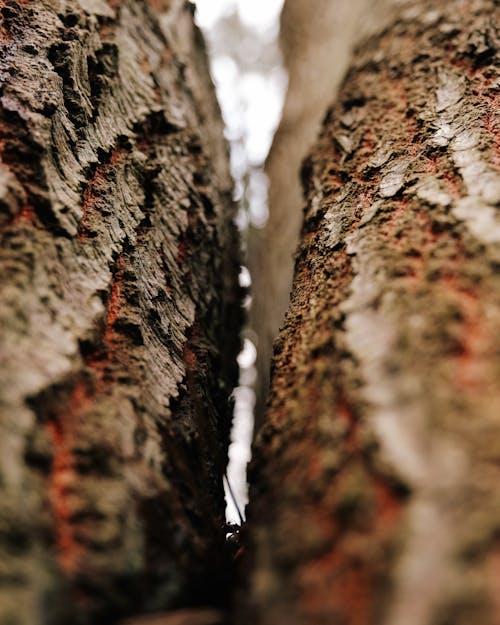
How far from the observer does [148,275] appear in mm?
1018

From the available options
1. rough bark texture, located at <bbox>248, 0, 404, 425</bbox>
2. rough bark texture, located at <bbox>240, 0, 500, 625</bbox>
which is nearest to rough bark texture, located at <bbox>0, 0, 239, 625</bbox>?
rough bark texture, located at <bbox>240, 0, 500, 625</bbox>

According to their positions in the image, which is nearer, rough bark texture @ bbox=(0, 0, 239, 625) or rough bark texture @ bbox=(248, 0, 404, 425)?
rough bark texture @ bbox=(0, 0, 239, 625)

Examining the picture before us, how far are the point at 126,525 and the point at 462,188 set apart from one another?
776 millimetres

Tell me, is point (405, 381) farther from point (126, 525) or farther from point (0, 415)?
point (0, 415)

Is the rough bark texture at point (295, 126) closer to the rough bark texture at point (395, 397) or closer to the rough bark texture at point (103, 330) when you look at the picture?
the rough bark texture at point (103, 330)

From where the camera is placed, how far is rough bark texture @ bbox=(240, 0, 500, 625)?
522 millimetres

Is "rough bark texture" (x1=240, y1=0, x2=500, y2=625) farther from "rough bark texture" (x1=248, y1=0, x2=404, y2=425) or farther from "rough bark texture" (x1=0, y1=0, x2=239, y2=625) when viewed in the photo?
"rough bark texture" (x1=248, y1=0, x2=404, y2=425)

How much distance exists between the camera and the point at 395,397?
0.64 m

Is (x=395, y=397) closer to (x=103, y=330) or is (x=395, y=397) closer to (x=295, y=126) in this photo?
(x=103, y=330)

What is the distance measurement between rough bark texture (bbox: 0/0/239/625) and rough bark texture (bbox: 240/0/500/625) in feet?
0.54

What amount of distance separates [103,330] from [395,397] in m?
0.51

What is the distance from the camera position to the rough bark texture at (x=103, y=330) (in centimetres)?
61

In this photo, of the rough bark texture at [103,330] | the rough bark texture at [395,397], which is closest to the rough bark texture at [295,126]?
the rough bark texture at [103,330]

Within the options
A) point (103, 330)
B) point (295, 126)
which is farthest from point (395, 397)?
point (295, 126)
